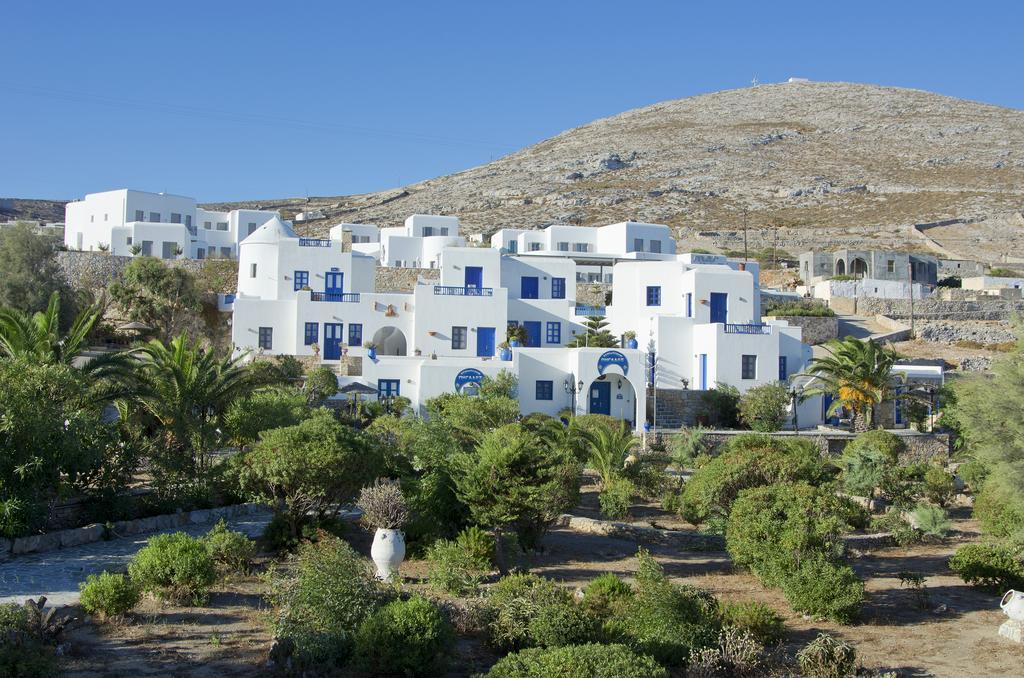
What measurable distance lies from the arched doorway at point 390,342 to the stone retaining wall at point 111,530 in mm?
23008

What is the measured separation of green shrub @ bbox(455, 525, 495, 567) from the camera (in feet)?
52.6

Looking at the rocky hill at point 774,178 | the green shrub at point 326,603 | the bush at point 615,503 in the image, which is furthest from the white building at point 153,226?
the green shrub at point 326,603

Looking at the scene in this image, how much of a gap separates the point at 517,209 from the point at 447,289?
58302 mm

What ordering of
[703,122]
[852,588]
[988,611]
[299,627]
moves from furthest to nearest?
[703,122] → [988,611] → [852,588] → [299,627]

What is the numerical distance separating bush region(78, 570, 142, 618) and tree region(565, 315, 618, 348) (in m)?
29.3

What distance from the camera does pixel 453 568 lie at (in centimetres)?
1457

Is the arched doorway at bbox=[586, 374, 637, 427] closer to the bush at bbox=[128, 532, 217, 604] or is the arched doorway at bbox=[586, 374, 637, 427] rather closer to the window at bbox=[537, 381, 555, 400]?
the window at bbox=[537, 381, 555, 400]

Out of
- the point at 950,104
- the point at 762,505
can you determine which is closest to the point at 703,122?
the point at 950,104

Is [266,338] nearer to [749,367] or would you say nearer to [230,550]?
[749,367]

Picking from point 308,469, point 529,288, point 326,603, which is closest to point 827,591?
point 326,603

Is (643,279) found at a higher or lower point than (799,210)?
lower

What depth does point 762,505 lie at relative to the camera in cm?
1680

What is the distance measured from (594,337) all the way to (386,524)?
27.0m

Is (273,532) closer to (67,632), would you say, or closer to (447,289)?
(67,632)
